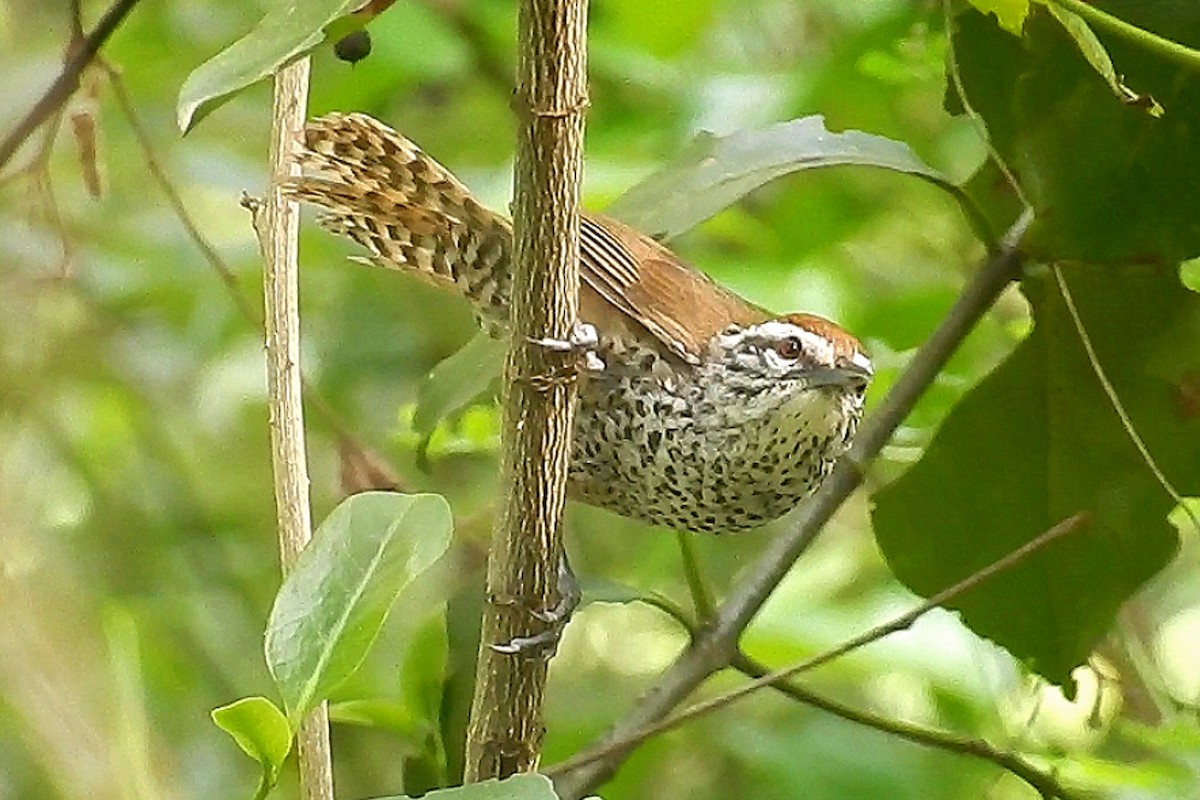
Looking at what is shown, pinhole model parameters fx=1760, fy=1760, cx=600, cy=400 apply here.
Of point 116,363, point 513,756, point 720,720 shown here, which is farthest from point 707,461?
point 116,363

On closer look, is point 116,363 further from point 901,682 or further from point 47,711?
point 47,711

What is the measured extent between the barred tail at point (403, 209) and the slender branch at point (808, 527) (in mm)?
327

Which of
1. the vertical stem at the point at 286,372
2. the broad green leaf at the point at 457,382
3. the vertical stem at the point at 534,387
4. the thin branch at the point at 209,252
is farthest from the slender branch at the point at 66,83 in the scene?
the vertical stem at the point at 534,387

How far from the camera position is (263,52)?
2.63ft

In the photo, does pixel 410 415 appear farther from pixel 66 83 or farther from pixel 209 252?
pixel 66 83

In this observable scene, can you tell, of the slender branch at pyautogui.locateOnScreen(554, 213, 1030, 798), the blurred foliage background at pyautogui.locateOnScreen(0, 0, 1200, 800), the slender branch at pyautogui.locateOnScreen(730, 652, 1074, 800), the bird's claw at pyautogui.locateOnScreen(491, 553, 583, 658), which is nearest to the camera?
the bird's claw at pyautogui.locateOnScreen(491, 553, 583, 658)

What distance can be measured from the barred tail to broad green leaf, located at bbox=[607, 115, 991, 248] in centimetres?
15

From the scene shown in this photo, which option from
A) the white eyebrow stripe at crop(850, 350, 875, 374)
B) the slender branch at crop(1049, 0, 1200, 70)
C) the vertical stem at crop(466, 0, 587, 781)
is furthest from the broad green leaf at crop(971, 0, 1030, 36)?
the white eyebrow stripe at crop(850, 350, 875, 374)

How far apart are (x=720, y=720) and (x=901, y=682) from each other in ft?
1.28

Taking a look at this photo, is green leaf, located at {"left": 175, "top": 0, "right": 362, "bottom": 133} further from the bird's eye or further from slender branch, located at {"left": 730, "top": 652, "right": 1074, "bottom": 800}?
the bird's eye

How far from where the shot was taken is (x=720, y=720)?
2.27 meters

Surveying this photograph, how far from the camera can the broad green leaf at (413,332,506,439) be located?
55.4 inches

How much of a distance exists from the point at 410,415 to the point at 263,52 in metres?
0.93

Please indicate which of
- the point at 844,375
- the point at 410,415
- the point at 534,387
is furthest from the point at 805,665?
the point at 410,415
